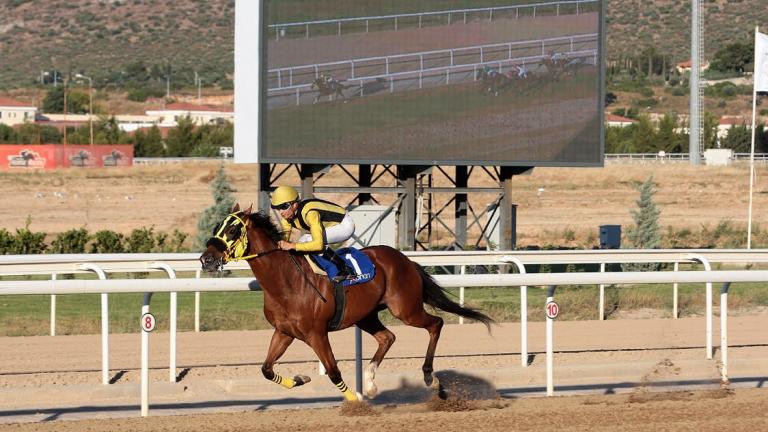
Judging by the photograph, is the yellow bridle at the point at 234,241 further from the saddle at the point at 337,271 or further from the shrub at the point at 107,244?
the shrub at the point at 107,244

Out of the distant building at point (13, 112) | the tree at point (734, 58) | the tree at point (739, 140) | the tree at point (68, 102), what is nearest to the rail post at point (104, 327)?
the tree at point (739, 140)

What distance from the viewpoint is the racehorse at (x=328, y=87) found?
19672 mm

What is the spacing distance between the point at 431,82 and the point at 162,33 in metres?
105

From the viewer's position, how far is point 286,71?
1962cm

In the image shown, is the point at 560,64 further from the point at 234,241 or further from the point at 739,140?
the point at 739,140

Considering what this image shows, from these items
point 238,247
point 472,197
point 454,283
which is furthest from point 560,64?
point 472,197

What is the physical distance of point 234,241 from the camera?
7.40 m

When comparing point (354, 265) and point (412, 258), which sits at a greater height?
point (354, 265)

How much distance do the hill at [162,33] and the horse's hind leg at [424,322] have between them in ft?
310

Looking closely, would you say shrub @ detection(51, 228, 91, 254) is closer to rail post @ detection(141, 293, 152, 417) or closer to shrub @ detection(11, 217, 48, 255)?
shrub @ detection(11, 217, 48, 255)

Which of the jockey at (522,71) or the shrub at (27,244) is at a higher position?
the jockey at (522,71)

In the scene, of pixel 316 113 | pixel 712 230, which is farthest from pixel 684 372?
pixel 712 230

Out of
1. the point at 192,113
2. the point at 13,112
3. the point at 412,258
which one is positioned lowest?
the point at 412,258

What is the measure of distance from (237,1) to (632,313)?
27.7 ft
